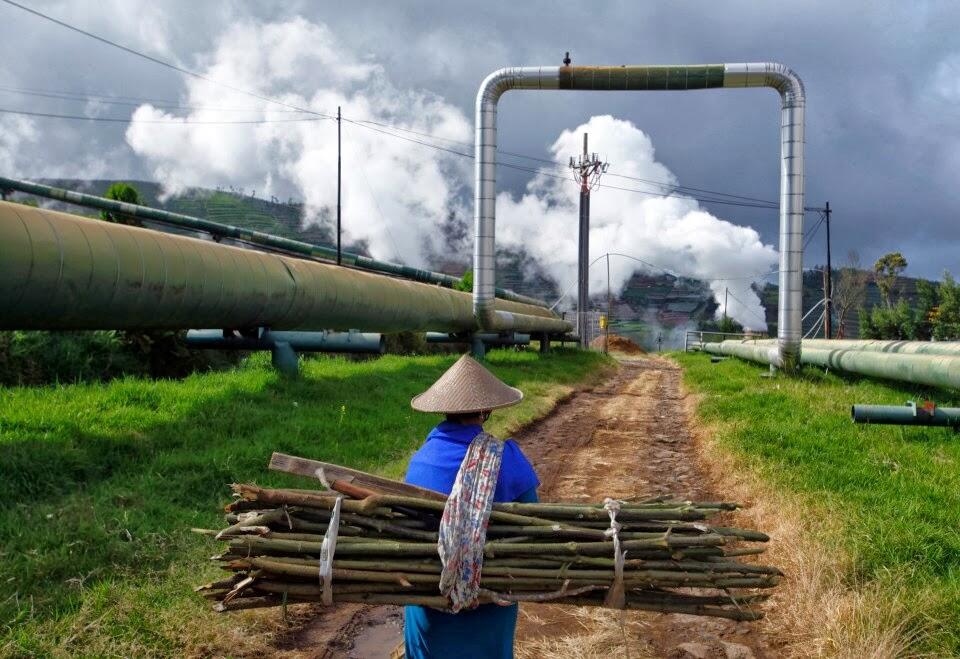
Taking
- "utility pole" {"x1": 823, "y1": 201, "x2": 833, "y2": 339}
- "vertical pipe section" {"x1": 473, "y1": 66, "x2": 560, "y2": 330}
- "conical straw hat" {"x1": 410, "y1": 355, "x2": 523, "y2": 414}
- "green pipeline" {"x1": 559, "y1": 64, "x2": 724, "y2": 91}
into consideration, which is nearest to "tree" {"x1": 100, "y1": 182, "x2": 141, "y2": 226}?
"vertical pipe section" {"x1": 473, "y1": 66, "x2": 560, "y2": 330}

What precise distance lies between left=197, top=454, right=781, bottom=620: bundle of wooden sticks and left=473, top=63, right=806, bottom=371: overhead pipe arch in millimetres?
12814

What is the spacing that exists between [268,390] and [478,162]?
8.40 meters

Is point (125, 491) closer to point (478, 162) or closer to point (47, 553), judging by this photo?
point (47, 553)

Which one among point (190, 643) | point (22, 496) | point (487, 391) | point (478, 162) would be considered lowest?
point (190, 643)

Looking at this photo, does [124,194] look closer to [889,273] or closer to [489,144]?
[489,144]

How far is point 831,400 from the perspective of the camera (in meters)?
10.8

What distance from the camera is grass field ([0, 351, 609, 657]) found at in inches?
160

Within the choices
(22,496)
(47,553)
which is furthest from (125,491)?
(47,553)

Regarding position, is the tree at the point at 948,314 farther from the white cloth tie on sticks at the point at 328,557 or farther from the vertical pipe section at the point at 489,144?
the white cloth tie on sticks at the point at 328,557

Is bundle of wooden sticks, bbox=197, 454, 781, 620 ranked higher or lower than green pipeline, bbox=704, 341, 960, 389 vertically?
lower

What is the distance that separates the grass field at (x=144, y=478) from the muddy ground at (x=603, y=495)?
618 mm

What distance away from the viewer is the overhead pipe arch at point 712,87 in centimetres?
1445

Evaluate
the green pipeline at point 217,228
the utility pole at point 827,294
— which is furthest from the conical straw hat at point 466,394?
the utility pole at point 827,294

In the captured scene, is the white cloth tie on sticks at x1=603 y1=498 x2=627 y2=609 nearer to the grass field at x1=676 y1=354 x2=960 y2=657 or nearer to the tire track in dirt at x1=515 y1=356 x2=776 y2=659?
the tire track in dirt at x1=515 y1=356 x2=776 y2=659
